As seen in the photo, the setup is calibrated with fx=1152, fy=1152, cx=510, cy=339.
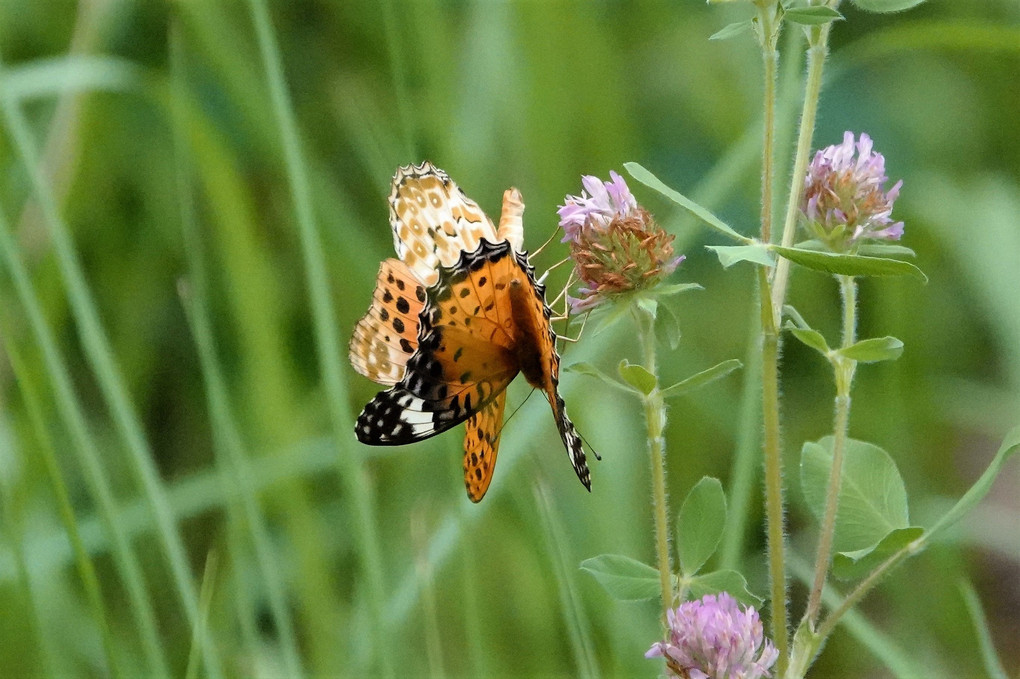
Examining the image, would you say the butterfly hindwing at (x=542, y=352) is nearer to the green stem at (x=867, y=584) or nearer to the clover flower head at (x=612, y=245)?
the clover flower head at (x=612, y=245)

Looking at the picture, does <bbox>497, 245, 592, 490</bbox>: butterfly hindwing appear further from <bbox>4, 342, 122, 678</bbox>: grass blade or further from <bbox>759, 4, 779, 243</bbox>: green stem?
<bbox>4, 342, 122, 678</bbox>: grass blade

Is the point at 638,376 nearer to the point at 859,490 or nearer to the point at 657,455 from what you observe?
the point at 657,455

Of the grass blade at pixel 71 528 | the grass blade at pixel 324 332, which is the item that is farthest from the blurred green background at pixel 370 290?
the grass blade at pixel 71 528

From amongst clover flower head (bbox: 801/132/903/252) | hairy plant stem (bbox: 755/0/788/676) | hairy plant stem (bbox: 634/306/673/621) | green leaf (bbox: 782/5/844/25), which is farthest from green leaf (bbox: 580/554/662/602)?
green leaf (bbox: 782/5/844/25)

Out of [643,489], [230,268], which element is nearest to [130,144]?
[230,268]

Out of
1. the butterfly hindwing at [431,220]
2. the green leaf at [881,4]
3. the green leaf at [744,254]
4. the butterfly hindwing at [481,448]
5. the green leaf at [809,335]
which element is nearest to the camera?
the green leaf at [744,254]

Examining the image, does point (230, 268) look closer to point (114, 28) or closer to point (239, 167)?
point (239, 167)
